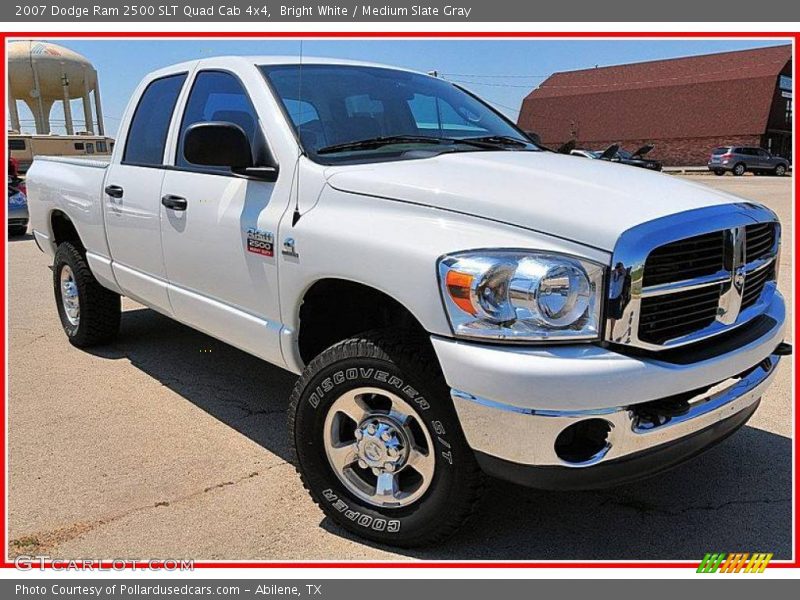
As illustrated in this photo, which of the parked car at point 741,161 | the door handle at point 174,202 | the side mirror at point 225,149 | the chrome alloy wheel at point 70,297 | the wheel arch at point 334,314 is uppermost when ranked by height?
the side mirror at point 225,149

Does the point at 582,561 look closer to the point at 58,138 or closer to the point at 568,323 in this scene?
the point at 568,323

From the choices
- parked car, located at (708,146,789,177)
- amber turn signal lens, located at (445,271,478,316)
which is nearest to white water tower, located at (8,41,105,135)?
parked car, located at (708,146,789,177)

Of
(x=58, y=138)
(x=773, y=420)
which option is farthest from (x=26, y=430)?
(x=58, y=138)

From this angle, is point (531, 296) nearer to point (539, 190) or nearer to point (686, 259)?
point (539, 190)

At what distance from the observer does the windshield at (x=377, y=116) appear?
10.8 feet

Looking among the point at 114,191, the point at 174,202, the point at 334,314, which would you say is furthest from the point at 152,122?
the point at 334,314

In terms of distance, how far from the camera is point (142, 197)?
416 cm

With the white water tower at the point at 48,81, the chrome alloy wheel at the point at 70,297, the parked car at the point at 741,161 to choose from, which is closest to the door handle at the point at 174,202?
the chrome alloy wheel at the point at 70,297

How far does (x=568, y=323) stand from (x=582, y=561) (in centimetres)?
105

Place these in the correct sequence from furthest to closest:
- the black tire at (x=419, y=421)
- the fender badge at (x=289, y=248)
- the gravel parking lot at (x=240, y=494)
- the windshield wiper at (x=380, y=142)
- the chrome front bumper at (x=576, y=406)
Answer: the windshield wiper at (x=380, y=142) < the fender badge at (x=289, y=248) < the gravel parking lot at (x=240, y=494) < the black tire at (x=419, y=421) < the chrome front bumper at (x=576, y=406)

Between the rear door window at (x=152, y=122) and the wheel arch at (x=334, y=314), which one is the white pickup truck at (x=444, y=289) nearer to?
the wheel arch at (x=334, y=314)

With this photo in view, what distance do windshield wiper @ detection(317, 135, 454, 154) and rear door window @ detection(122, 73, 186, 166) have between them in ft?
4.58

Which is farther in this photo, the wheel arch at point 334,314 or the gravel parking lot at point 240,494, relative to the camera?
the wheel arch at point 334,314

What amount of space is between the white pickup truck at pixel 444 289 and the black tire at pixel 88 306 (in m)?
1.53
